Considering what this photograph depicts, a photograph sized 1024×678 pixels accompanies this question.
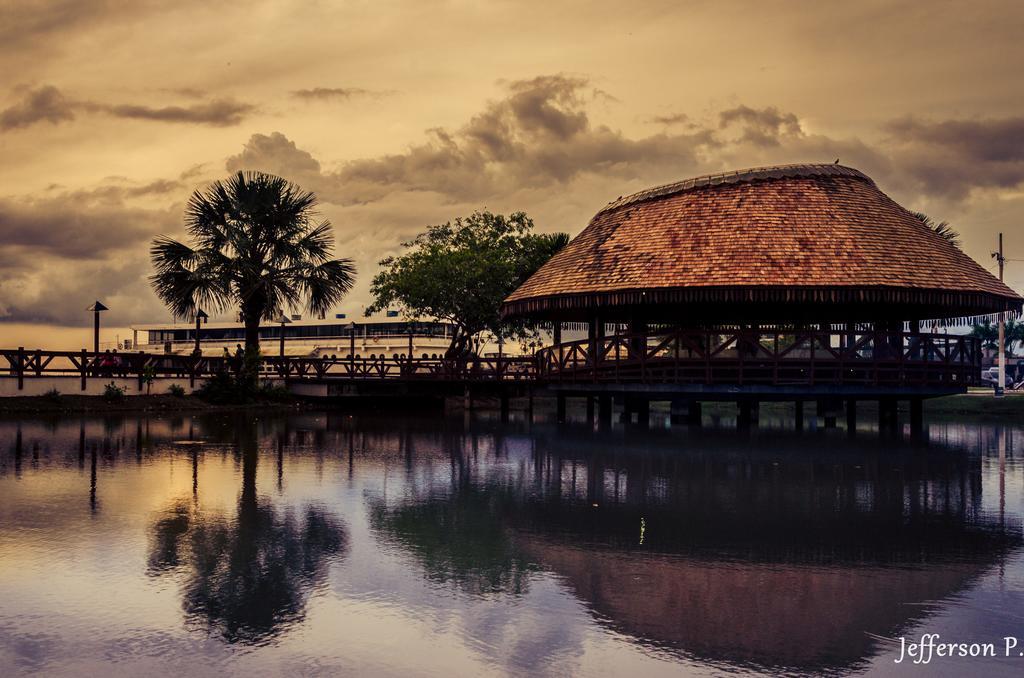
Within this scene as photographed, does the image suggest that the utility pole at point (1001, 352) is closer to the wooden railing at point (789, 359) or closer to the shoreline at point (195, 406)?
the shoreline at point (195, 406)

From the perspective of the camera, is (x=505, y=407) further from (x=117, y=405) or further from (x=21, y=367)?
(x=21, y=367)

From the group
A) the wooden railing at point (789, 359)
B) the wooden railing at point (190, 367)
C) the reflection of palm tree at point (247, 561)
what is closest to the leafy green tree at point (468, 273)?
the wooden railing at point (190, 367)

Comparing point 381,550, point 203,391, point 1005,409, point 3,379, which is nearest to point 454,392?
point 203,391

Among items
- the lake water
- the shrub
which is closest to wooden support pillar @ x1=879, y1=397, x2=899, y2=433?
the lake water

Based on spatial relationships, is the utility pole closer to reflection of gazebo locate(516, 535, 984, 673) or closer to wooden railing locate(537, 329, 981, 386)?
wooden railing locate(537, 329, 981, 386)

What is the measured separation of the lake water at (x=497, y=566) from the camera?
6754mm

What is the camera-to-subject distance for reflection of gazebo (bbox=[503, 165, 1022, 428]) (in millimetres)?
28031

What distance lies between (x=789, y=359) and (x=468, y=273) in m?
20.6

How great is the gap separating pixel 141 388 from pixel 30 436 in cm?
1514

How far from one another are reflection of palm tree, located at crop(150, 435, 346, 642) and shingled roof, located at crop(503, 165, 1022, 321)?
18369 millimetres

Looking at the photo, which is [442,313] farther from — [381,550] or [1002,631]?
→ [1002,631]

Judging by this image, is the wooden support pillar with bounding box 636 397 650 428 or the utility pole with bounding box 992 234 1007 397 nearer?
the wooden support pillar with bounding box 636 397 650 428

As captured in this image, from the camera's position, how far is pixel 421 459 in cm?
1986

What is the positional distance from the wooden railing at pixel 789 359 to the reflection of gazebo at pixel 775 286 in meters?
0.05
